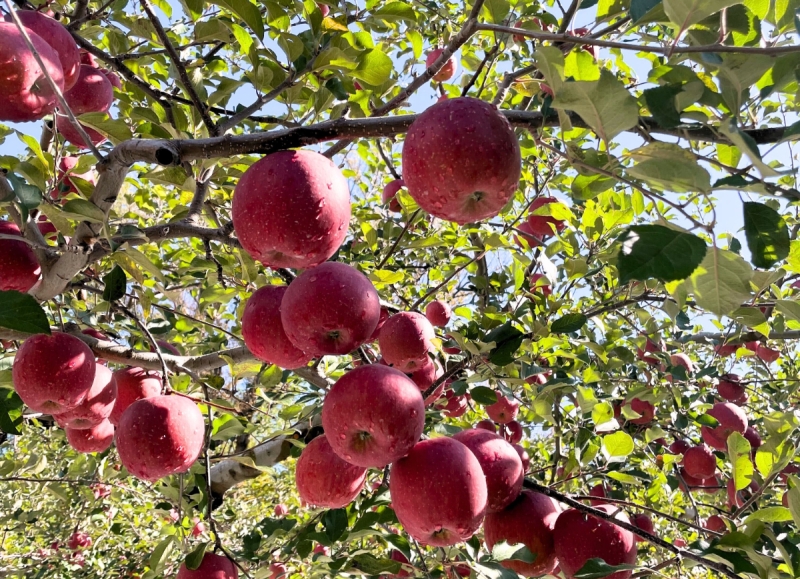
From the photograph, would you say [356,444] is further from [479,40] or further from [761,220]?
[479,40]

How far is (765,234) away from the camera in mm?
896

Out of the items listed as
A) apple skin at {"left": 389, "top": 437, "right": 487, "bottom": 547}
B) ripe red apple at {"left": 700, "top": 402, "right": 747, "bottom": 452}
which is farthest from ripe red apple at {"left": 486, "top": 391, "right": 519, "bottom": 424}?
apple skin at {"left": 389, "top": 437, "right": 487, "bottom": 547}

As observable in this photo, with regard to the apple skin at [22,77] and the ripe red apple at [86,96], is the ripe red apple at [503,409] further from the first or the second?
the apple skin at [22,77]

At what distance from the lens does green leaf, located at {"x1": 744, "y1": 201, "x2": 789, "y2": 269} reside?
882 millimetres

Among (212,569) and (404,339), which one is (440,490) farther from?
(212,569)

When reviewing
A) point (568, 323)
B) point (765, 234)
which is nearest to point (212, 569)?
point (568, 323)

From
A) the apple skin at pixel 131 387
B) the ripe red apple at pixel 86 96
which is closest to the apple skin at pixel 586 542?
the apple skin at pixel 131 387

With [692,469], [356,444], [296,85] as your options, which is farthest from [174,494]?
[692,469]

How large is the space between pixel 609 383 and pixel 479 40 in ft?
8.12

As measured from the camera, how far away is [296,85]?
1.47m

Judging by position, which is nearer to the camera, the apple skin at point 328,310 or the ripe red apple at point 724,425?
the apple skin at point 328,310

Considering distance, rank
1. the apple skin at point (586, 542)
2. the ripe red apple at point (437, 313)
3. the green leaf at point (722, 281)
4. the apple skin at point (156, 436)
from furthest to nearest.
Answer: the ripe red apple at point (437, 313)
the apple skin at point (586, 542)
the apple skin at point (156, 436)
the green leaf at point (722, 281)

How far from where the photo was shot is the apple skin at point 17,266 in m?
1.72

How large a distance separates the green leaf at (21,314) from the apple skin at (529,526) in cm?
146
